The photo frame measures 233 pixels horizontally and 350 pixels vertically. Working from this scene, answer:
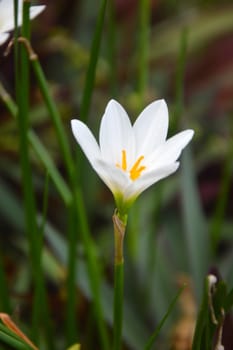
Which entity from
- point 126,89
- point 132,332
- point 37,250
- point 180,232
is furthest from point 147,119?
point 126,89

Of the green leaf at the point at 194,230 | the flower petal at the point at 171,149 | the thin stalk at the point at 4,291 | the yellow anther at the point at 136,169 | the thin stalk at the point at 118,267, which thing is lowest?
the green leaf at the point at 194,230

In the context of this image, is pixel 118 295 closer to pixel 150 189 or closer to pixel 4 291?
pixel 4 291

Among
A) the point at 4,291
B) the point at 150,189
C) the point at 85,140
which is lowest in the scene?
the point at 150,189

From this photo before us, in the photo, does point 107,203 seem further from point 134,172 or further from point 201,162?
point 134,172

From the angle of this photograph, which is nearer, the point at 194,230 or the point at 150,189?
the point at 194,230

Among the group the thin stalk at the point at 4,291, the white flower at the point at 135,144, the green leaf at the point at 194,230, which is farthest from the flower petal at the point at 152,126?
the green leaf at the point at 194,230

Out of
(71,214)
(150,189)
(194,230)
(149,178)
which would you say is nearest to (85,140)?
(149,178)

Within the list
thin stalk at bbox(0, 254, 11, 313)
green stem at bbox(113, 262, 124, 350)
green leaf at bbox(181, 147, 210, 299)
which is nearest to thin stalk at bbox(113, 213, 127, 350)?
green stem at bbox(113, 262, 124, 350)

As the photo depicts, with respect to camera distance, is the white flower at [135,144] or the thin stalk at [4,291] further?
the thin stalk at [4,291]

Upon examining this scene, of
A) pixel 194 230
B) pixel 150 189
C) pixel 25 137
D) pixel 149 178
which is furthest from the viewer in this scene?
pixel 150 189

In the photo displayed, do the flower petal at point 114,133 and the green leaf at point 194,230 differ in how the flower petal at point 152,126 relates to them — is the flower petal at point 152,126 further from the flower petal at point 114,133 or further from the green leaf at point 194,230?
the green leaf at point 194,230
